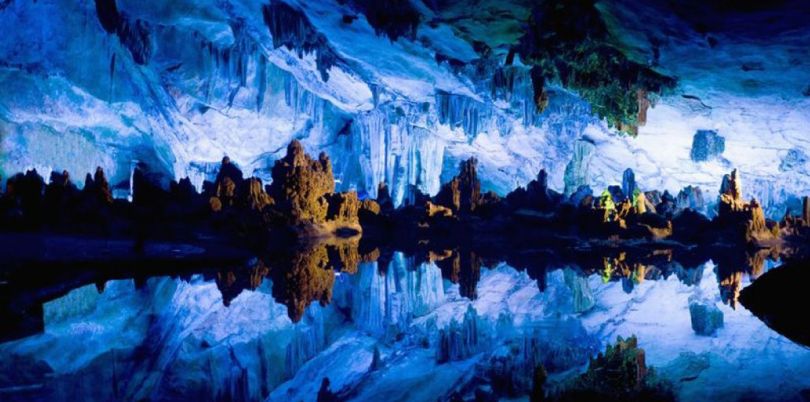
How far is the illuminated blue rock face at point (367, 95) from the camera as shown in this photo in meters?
10.3

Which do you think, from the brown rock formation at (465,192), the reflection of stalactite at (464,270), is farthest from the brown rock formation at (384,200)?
the reflection of stalactite at (464,270)

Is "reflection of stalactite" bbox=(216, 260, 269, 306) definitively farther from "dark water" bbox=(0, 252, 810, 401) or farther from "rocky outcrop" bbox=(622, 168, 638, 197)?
"rocky outcrop" bbox=(622, 168, 638, 197)

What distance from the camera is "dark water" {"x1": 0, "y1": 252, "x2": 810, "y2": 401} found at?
8.89 feet

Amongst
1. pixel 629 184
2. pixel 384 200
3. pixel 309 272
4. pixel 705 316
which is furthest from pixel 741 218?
pixel 309 272

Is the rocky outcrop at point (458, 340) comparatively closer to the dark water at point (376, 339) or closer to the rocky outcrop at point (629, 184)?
the dark water at point (376, 339)

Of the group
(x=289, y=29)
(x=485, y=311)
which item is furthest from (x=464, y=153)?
(x=485, y=311)

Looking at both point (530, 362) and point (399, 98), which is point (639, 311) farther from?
point (399, 98)

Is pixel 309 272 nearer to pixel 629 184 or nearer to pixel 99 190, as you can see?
pixel 99 190

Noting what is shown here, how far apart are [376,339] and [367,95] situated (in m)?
13.0

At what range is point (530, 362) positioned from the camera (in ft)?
9.72

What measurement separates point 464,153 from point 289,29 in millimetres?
10345

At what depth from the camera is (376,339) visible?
160 inches

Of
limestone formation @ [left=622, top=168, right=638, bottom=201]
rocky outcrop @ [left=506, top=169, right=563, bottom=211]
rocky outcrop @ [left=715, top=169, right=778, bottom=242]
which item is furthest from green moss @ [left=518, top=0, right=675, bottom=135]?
limestone formation @ [left=622, top=168, right=638, bottom=201]

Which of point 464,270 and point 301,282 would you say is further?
point 464,270
